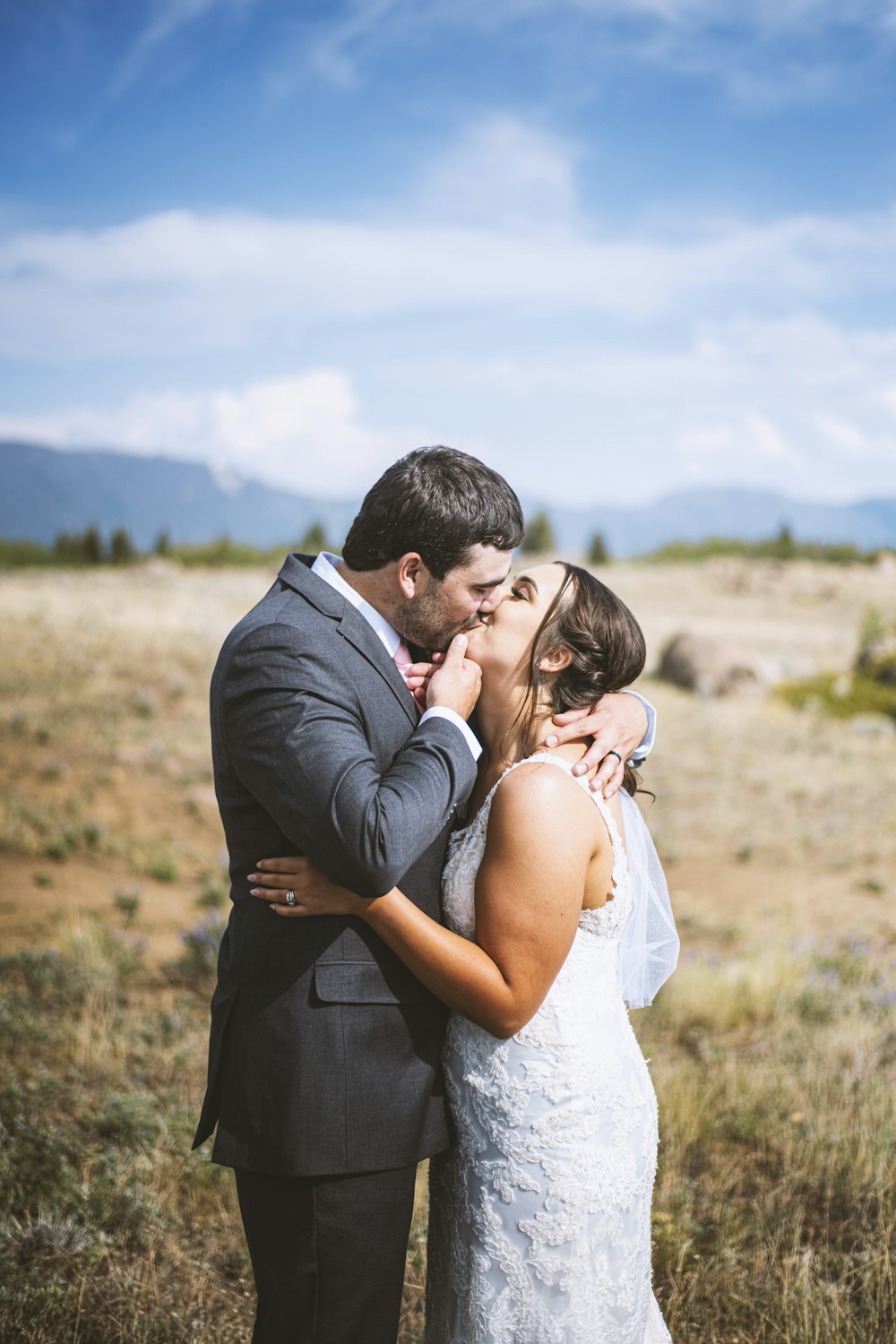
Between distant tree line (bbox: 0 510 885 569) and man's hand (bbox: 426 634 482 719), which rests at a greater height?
distant tree line (bbox: 0 510 885 569)

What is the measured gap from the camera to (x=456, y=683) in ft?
7.96

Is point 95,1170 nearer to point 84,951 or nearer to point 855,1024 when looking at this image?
point 84,951

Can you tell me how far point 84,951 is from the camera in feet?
21.3

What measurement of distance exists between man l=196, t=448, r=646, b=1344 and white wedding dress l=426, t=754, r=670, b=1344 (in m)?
0.10

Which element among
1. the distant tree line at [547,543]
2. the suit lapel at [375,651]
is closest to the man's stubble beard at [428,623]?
the suit lapel at [375,651]

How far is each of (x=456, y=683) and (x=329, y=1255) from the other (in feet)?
4.42

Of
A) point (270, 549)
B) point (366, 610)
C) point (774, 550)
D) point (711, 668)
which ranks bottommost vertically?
point (711, 668)

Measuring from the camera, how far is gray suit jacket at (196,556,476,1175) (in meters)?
2.03

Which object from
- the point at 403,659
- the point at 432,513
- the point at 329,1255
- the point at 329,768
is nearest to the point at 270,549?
the point at 403,659

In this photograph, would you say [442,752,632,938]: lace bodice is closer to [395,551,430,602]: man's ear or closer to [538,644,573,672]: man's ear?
[538,644,573,672]: man's ear

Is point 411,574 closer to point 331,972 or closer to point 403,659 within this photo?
point 403,659

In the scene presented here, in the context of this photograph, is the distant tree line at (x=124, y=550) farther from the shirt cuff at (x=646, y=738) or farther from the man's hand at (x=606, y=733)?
the man's hand at (x=606, y=733)

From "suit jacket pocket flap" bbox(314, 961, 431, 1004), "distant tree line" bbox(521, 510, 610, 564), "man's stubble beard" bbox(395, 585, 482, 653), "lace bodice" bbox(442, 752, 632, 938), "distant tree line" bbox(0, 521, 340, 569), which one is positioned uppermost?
"distant tree line" bbox(521, 510, 610, 564)

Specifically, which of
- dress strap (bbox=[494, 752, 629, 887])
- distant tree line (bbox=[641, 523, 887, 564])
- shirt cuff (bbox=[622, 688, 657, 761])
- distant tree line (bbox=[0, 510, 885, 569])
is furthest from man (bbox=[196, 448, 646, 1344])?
distant tree line (bbox=[641, 523, 887, 564])
